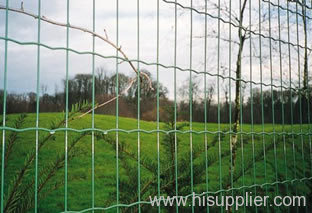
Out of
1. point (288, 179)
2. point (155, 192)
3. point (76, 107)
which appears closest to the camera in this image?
point (76, 107)

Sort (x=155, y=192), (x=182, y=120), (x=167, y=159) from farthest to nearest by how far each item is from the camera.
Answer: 1. (x=182, y=120)
2. (x=167, y=159)
3. (x=155, y=192)

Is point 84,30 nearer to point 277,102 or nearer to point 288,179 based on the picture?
point 277,102

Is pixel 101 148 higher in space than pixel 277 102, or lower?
lower

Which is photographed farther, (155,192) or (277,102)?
(277,102)

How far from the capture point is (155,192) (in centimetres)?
165

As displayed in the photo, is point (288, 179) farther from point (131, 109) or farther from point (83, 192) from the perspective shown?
point (83, 192)

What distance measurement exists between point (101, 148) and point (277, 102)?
3662mm

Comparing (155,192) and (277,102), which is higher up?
(277,102)

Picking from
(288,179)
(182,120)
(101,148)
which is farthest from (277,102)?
(101,148)

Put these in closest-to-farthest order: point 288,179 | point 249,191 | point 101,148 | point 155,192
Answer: point 155,192
point 249,191
point 288,179
point 101,148

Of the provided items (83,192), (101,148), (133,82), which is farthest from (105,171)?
(133,82)

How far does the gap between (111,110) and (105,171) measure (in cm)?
312

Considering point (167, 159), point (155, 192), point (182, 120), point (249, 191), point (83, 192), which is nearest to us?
point (155, 192)

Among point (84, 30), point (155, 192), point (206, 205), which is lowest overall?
point (206, 205)
